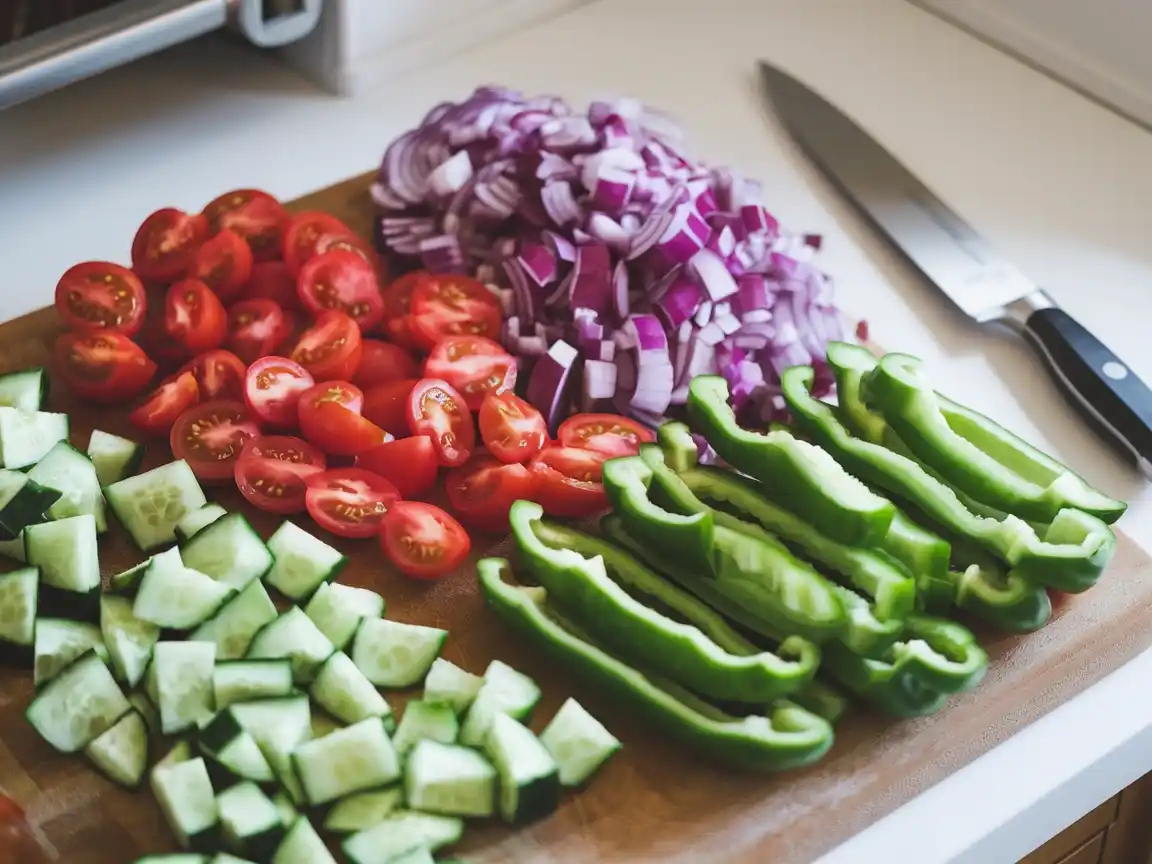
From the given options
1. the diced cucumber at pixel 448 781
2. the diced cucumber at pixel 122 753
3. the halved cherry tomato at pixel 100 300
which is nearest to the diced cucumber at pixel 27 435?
the halved cherry tomato at pixel 100 300

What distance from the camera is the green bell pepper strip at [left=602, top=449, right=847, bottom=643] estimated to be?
1298 mm

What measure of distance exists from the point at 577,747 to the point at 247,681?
314 mm

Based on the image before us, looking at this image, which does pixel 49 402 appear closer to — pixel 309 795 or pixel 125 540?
pixel 125 540

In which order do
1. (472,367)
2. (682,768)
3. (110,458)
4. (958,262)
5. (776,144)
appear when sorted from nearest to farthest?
(682,768) < (110,458) < (472,367) < (958,262) < (776,144)

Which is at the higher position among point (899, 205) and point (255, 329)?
point (899, 205)

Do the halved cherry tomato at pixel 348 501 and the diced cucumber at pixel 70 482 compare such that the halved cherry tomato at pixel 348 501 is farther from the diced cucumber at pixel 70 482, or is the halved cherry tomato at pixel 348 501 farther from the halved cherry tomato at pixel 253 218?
the halved cherry tomato at pixel 253 218

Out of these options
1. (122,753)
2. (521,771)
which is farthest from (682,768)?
(122,753)

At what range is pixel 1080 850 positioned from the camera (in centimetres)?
151

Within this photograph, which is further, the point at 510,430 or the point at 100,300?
the point at 100,300

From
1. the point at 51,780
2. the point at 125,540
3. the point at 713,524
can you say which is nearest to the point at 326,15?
the point at 125,540

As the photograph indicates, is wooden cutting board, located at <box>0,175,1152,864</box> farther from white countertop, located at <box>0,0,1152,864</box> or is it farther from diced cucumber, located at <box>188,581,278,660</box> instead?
white countertop, located at <box>0,0,1152,864</box>

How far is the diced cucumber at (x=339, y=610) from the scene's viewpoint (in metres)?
1.37

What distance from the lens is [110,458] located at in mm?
1521

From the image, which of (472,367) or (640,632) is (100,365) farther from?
(640,632)
